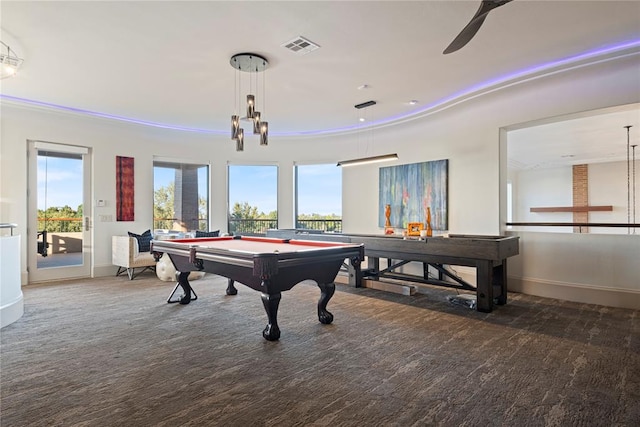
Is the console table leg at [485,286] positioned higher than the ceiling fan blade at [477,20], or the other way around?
the ceiling fan blade at [477,20]

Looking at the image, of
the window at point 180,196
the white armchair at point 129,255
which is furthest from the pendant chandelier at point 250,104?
the window at point 180,196

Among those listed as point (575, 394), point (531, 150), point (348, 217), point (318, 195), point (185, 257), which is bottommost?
point (575, 394)

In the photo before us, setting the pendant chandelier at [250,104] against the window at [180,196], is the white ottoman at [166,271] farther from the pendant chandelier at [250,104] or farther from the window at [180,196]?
the pendant chandelier at [250,104]

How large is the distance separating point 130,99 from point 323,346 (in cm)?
471

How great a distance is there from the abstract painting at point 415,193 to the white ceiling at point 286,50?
48.0 inches

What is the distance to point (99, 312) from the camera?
3.99 m

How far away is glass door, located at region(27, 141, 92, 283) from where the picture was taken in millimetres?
5660

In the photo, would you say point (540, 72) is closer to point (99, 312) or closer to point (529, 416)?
point (529, 416)

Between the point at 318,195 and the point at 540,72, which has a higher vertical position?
the point at 540,72

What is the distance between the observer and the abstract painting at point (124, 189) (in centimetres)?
645

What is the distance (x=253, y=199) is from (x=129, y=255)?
9.61 ft

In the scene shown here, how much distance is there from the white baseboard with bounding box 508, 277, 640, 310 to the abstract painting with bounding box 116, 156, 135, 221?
22.2ft

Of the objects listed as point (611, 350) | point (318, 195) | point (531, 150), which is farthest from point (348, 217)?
point (611, 350)

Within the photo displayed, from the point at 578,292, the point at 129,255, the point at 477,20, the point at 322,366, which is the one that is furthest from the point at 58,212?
the point at 578,292
